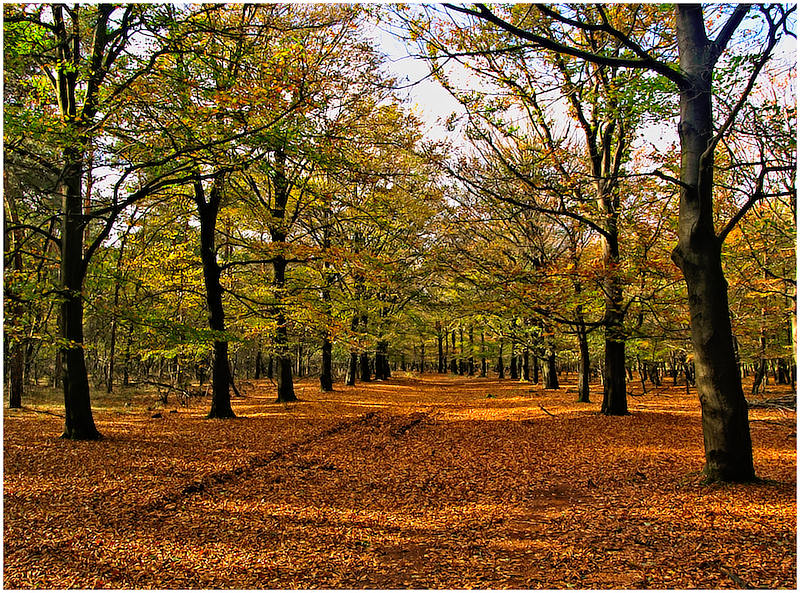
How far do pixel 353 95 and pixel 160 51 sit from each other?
6164mm

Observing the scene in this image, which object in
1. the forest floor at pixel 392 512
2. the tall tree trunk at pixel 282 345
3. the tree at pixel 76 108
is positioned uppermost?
the tree at pixel 76 108

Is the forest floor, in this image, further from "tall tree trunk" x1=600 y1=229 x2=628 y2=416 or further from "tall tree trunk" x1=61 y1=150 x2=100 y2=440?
"tall tree trunk" x1=600 y1=229 x2=628 y2=416

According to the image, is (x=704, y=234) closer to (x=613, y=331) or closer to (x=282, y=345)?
A: (x=613, y=331)

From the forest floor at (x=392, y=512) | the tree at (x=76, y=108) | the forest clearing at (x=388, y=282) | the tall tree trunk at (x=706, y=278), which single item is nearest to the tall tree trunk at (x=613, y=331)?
the forest clearing at (x=388, y=282)

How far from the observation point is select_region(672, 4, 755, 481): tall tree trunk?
5695 mm

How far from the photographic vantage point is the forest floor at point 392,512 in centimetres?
389

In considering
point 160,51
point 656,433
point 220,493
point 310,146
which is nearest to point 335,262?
point 310,146

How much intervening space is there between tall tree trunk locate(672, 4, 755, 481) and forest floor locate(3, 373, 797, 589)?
48 centimetres

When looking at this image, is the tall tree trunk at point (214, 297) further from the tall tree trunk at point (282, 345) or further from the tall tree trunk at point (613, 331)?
the tall tree trunk at point (613, 331)

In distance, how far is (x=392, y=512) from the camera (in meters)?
5.50

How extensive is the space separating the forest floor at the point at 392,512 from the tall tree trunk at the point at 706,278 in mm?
484

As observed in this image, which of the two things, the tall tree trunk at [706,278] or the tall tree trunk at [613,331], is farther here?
the tall tree trunk at [613,331]

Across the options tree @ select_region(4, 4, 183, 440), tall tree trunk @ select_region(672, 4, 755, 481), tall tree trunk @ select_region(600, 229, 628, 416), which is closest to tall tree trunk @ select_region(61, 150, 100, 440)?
tree @ select_region(4, 4, 183, 440)

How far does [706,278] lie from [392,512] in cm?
487
